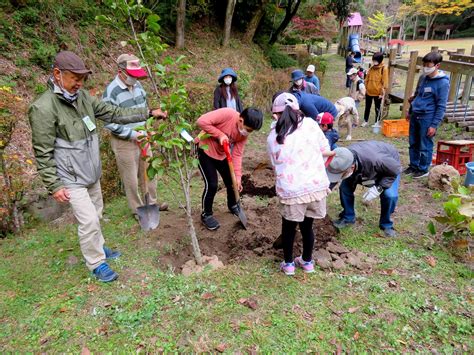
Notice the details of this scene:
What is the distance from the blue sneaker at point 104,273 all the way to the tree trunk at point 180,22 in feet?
34.8

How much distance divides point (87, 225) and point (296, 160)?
72.1 inches

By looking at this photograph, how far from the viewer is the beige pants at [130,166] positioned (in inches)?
146

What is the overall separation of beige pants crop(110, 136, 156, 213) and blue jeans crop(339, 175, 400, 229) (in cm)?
233

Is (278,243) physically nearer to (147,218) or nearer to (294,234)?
(294,234)

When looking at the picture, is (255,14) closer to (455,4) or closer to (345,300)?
(345,300)

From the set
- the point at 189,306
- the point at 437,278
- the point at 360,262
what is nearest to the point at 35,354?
the point at 189,306

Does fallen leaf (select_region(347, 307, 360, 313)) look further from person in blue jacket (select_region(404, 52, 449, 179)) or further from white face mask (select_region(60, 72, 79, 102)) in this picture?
person in blue jacket (select_region(404, 52, 449, 179))

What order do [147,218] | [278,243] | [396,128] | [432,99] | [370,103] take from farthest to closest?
[370,103] → [396,128] → [432,99] → [147,218] → [278,243]

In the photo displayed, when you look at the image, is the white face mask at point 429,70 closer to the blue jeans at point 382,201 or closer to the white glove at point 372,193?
the blue jeans at point 382,201

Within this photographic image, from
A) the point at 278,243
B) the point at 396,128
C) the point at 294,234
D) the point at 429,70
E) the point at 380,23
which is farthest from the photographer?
the point at 380,23

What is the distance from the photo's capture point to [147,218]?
3.94 meters

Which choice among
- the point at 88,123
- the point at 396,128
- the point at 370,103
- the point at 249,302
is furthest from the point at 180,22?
the point at 249,302

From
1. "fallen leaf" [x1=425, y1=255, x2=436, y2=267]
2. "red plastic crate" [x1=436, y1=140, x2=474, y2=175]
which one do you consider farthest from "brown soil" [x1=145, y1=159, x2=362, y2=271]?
"red plastic crate" [x1=436, y1=140, x2=474, y2=175]

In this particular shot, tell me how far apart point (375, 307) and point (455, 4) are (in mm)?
43250
